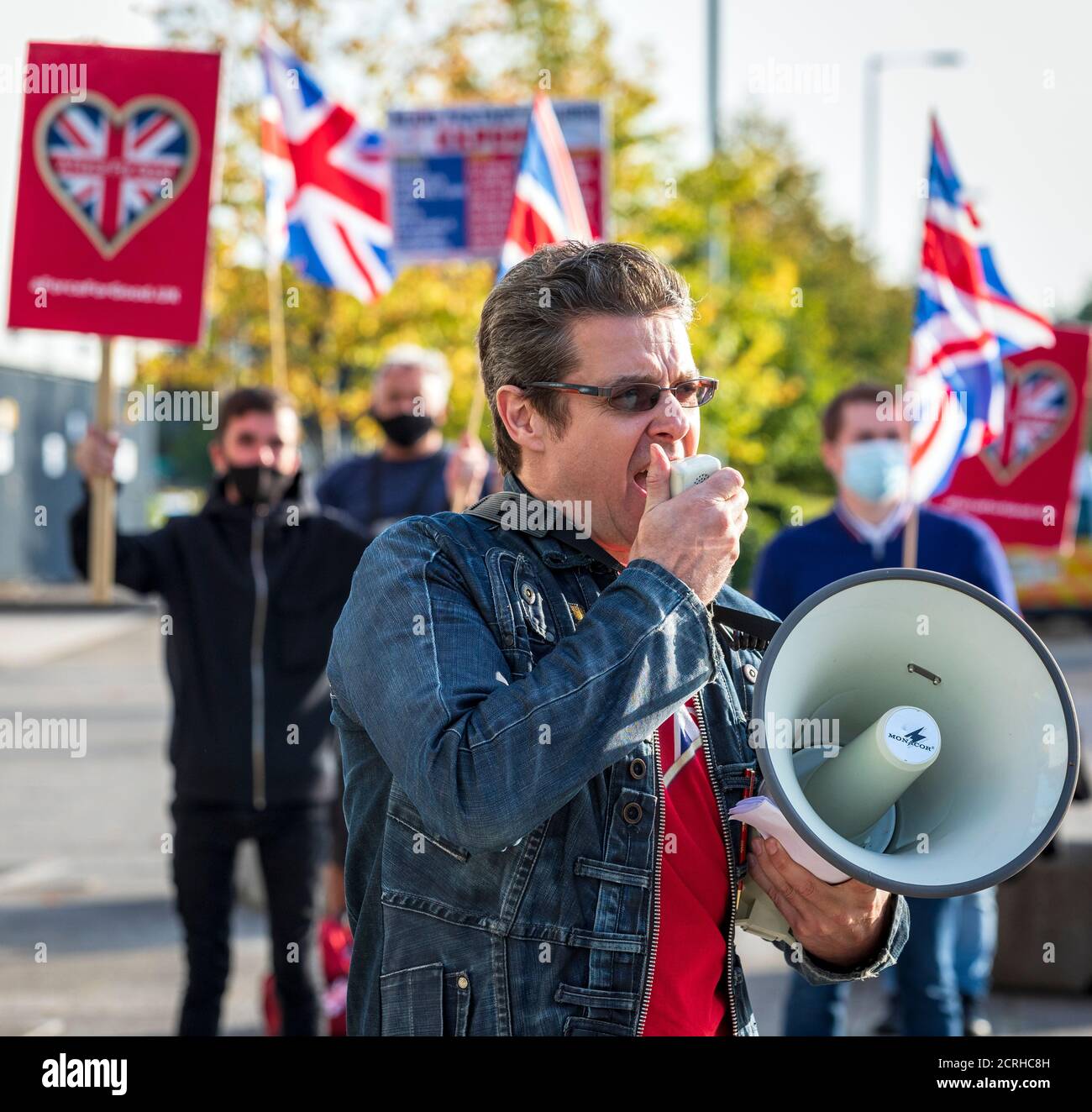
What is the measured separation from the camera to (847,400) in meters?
5.21

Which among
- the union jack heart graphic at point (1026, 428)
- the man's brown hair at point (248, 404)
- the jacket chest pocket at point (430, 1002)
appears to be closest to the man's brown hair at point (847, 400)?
the union jack heart graphic at point (1026, 428)

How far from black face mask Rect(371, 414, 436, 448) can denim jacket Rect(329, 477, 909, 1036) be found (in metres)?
3.90

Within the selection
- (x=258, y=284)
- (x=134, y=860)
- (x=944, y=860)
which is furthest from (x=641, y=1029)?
(x=258, y=284)

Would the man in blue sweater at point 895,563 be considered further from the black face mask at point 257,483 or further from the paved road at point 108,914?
the black face mask at point 257,483

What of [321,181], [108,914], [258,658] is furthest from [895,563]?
[108,914]

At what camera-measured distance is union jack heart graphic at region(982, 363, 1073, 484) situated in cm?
680

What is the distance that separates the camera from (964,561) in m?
4.66

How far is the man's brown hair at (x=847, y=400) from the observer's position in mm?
5176

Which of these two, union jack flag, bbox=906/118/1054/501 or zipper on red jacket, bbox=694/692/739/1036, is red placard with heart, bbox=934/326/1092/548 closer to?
union jack flag, bbox=906/118/1054/501

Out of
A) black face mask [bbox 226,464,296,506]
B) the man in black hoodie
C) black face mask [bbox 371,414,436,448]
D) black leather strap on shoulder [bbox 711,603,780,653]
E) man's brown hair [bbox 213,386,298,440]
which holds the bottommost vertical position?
the man in black hoodie

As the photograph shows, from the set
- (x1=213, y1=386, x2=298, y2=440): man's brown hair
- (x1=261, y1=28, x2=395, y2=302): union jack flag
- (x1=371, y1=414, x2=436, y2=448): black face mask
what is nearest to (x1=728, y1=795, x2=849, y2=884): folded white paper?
(x1=213, y1=386, x2=298, y2=440): man's brown hair

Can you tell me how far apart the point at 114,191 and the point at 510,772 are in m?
3.52

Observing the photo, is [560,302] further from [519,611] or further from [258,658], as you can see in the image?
[258,658]

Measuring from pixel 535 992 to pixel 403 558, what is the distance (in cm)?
56
